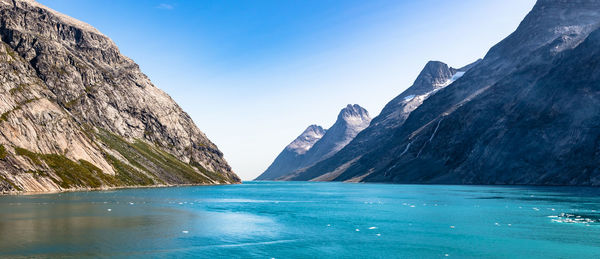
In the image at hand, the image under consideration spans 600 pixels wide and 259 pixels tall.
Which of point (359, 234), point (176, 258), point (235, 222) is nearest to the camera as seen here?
point (176, 258)

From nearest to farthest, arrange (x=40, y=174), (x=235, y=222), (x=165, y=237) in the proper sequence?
1. (x=165, y=237)
2. (x=235, y=222)
3. (x=40, y=174)

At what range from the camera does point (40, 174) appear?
15525cm

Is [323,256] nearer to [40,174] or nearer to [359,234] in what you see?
[359,234]

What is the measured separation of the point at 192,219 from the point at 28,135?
12985 cm

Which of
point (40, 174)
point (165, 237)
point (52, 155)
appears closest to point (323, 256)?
point (165, 237)

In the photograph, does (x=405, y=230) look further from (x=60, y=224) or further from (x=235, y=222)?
(x=60, y=224)

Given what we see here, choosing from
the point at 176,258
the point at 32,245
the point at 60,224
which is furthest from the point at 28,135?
the point at 176,258

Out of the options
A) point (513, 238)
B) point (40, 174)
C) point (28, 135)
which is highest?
point (28, 135)

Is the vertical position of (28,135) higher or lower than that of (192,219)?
higher

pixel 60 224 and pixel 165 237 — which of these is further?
pixel 60 224

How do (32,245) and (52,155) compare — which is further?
(52,155)

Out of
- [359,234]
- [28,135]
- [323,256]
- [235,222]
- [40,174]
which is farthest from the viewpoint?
[28,135]

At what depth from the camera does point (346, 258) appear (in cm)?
4544

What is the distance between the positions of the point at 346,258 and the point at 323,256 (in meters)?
2.60
